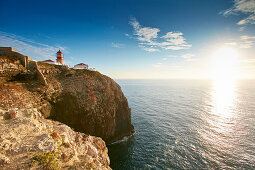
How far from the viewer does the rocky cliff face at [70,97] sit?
2519cm

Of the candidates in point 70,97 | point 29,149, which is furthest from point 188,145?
point 70,97

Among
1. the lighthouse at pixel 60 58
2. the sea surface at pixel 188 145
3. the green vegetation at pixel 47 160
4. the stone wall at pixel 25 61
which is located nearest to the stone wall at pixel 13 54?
the stone wall at pixel 25 61

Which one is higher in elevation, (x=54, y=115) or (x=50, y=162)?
(x=50, y=162)

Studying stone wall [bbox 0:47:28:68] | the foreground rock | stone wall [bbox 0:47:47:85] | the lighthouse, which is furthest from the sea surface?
the lighthouse

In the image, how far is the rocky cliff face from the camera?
25.2 metres

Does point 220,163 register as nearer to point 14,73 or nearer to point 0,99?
point 0,99

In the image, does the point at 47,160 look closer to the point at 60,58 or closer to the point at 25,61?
the point at 25,61

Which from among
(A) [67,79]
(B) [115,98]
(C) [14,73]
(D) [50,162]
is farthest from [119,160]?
(C) [14,73]

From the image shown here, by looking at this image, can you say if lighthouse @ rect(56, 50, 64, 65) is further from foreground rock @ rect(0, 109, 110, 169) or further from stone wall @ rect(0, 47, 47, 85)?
foreground rock @ rect(0, 109, 110, 169)

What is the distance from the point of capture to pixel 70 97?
3344 cm

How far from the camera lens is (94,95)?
38250 mm

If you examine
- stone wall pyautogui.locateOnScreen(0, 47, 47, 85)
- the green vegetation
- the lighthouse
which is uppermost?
the lighthouse

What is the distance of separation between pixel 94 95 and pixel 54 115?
13.4m

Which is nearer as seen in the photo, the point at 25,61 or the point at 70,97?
the point at 25,61
